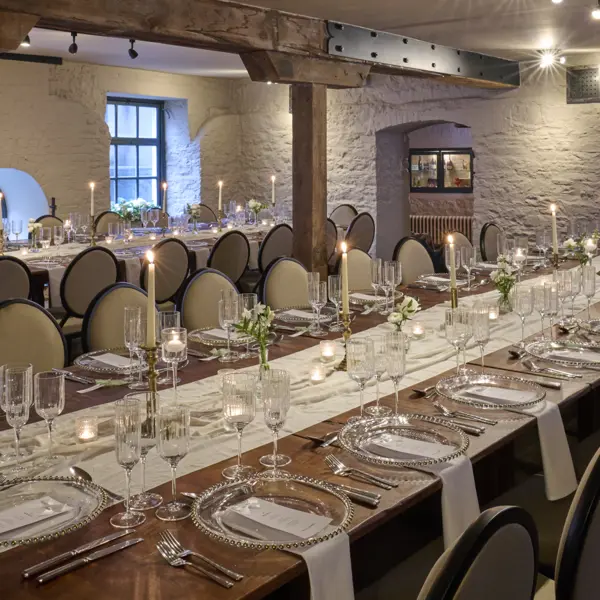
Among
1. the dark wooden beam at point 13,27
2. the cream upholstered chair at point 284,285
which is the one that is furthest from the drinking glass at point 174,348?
the dark wooden beam at point 13,27

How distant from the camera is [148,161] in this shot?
11.7m

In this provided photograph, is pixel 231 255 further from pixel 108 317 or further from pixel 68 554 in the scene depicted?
pixel 68 554

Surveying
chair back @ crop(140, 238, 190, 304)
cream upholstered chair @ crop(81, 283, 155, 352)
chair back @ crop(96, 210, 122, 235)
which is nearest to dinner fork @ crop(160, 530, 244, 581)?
cream upholstered chair @ crop(81, 283, 155, 352)

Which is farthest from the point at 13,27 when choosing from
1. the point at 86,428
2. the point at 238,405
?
the point at 238,405

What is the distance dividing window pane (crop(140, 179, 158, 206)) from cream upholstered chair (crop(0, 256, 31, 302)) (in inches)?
264

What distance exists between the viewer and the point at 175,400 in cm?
259

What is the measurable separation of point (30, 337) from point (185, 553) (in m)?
1.96

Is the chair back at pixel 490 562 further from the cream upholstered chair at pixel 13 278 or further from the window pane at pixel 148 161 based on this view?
the window pane at pixel 148 161

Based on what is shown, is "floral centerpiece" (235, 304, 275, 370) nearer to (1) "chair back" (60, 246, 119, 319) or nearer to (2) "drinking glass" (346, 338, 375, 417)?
(2) "drinking glass" (346, 338, 375, 417)

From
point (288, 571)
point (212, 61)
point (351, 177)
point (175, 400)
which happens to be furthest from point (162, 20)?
point (351, 177)

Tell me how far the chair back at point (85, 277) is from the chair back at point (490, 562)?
431 cm

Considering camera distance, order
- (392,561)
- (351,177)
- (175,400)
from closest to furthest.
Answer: (392,561) < (175,400) < (351,177)

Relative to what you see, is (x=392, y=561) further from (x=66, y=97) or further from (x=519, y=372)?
(x=66, y=97)

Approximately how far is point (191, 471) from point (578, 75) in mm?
7943
